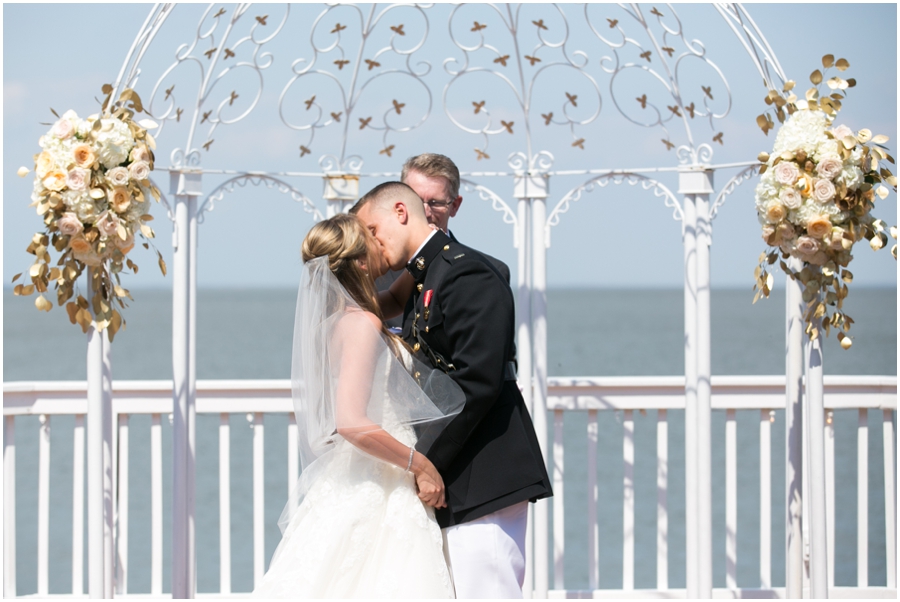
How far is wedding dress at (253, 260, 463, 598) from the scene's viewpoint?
7.53 ft

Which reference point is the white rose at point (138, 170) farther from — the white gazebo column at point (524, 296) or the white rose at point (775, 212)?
the white rose at point (775, 212)

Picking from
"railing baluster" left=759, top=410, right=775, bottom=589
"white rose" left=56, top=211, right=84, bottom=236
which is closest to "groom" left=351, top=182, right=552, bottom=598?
"white rose" left=56, top=211, right=84, bottom=236

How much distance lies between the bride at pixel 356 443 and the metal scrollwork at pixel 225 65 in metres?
1.48

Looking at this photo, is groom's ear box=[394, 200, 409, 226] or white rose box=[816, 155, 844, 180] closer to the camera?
groom's ear box=[394, 200, 409, 226]

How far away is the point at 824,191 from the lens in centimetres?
270

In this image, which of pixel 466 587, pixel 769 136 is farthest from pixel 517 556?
pixel 769 136

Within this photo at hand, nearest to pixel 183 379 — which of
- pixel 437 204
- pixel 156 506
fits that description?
pixel 156 506

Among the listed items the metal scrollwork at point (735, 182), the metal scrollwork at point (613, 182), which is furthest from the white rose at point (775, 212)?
the metal scrollwork at point (613, 182)

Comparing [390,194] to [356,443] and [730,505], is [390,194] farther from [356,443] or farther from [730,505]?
[730,505]

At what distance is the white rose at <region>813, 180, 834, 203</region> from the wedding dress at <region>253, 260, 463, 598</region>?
4.58 ft

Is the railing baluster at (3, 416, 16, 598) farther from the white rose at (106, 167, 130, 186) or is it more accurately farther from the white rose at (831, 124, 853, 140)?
the white rose at (831, 124, 853, 140)

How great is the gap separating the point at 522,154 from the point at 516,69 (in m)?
0.50

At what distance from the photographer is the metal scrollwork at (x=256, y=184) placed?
3.69m

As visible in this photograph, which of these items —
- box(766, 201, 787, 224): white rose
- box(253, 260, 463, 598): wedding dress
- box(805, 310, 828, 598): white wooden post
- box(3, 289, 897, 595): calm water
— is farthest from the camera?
box(3, 289, 897, 595): calm water
